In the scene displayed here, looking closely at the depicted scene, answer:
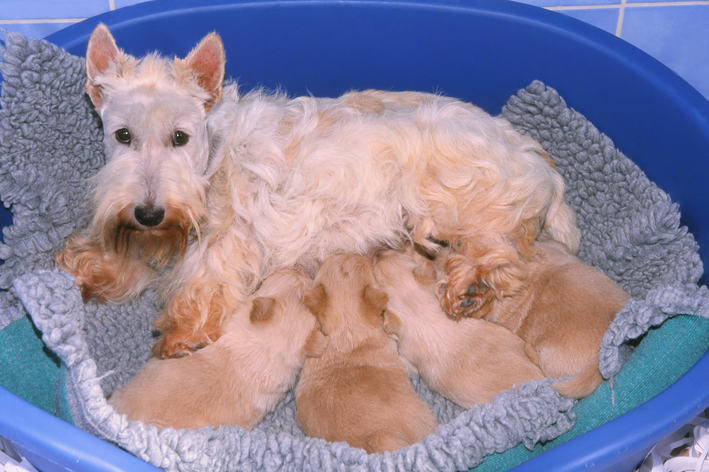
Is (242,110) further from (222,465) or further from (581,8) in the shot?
(581,8)

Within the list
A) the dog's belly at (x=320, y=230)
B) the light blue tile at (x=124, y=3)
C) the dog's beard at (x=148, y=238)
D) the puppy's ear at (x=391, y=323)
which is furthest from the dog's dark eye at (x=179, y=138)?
the light blue tile at (x=124, y=3)

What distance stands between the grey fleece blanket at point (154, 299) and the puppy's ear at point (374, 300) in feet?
1.46

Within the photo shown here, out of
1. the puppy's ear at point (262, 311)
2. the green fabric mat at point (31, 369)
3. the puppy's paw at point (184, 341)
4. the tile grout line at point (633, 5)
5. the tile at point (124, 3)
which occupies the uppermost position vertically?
the tile grout line at point (633, 5)

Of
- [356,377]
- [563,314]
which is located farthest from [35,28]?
[563,314]

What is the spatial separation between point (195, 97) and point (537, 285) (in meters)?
1.49

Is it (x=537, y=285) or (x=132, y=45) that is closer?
(x=537, y=285)

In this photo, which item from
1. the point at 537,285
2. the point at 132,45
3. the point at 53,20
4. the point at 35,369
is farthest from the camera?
the point at 53,20

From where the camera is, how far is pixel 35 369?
7.18 ft

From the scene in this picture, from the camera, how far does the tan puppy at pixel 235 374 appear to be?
202cm

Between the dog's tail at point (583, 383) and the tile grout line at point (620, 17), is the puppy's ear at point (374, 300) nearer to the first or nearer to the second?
the dog's tail at point (583, 383)

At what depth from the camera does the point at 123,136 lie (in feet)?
7.36

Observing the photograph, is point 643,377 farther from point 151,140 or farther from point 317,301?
point 151,140

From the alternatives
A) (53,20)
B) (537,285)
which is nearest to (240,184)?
(537,285)

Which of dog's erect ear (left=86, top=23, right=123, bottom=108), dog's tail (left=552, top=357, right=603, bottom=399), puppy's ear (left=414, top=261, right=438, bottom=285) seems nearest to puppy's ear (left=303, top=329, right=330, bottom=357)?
puppy's ear (left=414, top=261, right=438, bottom=285)
